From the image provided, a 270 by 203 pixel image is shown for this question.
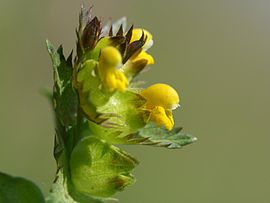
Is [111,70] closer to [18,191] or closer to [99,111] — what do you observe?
[99,111]

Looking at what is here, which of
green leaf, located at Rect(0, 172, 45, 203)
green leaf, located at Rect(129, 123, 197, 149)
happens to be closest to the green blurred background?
green leaf, located at Rect(129, 123, 197, 149)

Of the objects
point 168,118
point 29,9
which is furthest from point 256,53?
point 168,118

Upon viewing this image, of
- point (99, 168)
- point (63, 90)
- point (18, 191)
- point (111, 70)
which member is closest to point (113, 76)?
point (111, 70)

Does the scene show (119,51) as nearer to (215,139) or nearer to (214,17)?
(215,139)

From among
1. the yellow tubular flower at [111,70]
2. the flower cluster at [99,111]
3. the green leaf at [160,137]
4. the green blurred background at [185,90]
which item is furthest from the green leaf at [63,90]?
the green blurred background at [185,90]

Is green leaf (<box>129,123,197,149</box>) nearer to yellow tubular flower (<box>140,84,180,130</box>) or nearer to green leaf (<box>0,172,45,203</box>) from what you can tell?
yellow tubular flower (<box>140,84,180,130</box>)

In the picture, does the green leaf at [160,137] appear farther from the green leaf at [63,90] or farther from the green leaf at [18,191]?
the green leaf at [18,191]
